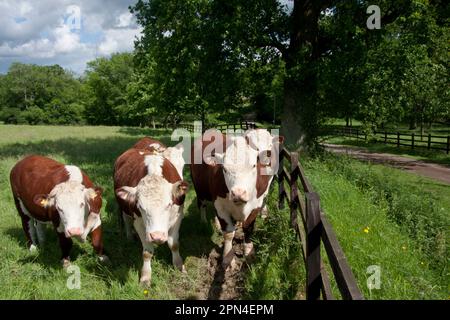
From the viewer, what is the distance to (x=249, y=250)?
18.8 feet

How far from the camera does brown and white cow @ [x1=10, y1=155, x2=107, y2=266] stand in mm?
4988

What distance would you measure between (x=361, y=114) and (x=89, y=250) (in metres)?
10.1

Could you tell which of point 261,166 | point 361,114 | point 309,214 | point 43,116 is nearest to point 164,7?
point 361,114

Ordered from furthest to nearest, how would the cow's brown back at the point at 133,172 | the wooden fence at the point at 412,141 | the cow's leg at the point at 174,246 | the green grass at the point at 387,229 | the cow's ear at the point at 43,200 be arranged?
1. the wooden fence at the point at 412,141
2. the cow's brown back at the point at 133,172
3. the cow's leg at the point at 174,246
4. the cow's ear at the point at 43,200
5. the green grass at the point at 387,229

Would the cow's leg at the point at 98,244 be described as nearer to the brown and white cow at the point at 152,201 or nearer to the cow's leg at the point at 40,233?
the brown and white cow at the point at 152,201

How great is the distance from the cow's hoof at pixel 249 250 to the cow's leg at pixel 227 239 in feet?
0.72

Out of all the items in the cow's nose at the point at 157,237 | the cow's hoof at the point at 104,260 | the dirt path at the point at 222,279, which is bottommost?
the dirt path at the point at 222,279

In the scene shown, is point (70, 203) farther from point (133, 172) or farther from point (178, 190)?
point (178, 190)

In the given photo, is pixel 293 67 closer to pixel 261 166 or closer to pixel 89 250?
pixel 261 166

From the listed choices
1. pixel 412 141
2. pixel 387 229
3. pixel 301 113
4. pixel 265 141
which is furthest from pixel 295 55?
pixel 412 141

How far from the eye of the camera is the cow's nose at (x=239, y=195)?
4.72 m

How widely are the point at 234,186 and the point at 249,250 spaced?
138 cm

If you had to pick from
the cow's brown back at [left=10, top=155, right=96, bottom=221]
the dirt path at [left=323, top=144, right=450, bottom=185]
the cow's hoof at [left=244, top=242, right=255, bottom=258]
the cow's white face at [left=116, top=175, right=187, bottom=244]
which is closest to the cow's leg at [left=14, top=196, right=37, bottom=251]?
the cow's brown back at [left=10, top=155, right=96, bottom=221]

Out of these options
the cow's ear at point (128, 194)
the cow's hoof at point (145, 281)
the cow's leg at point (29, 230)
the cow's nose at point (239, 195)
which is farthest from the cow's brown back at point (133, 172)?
the cow's leg at point (29, 230)
